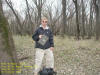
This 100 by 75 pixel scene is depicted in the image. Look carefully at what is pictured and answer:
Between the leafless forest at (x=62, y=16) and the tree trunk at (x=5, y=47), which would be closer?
the tree trunk at (x=5, y=47)

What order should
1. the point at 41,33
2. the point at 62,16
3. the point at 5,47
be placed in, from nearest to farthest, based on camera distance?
the point at 5,47, the point at 41,33, the point at 62,16

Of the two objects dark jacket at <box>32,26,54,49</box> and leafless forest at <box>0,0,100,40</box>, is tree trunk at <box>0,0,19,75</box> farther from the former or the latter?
leafless forest at <box>0,0,100,40</box>

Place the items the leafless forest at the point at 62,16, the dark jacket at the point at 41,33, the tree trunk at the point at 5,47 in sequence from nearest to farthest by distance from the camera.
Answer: the tree trunk at the point at 5,47 < the dark jacket at the point at 41,33 < the leafless forest at the point at 62,16

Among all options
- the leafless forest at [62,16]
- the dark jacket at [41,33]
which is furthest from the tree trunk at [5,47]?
the leafless forest at [62,16]

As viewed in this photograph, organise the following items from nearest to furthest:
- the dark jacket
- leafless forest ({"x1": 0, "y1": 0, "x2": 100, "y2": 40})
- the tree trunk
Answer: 1. the tree trunk
2. the dark jacket
3. leafless forest ({"x1": 0, "y1": 0, "x2": 100, "y2": 40})

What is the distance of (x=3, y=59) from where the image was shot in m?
2.71

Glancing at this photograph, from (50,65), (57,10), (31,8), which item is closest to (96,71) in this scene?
(50,65)

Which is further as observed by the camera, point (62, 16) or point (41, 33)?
point (62, 16)

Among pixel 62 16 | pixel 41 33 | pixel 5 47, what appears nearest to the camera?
pixel 5 47

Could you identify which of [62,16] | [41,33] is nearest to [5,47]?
[41,33]

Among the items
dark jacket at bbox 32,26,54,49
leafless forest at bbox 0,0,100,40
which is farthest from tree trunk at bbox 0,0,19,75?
leafless forest at bbox 0,0,100,40

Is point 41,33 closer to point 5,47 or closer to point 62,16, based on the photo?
point 5,47

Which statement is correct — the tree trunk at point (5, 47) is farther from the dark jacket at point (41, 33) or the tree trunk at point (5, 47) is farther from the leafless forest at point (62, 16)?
the leafless forest at point (62, 16)

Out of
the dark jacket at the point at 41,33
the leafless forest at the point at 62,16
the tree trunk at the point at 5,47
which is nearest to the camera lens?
the tree trunk at the point at 5,47
